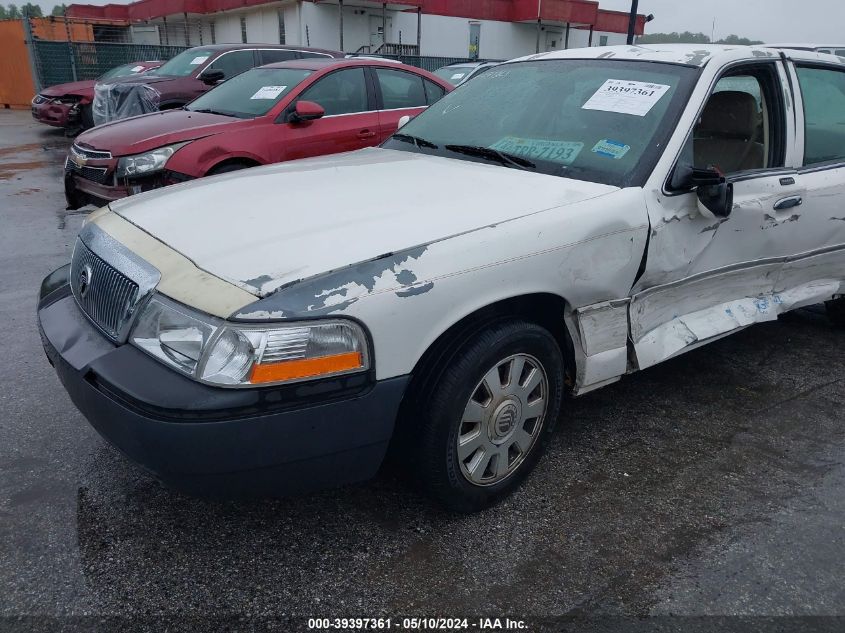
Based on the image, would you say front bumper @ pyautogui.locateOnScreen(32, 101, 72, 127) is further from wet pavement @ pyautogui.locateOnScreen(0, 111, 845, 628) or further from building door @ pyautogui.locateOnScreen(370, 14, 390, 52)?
building door @ pyautogui.locateOnScreen(370, 14, 390, 52)

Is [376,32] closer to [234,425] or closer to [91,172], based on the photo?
[91,172]

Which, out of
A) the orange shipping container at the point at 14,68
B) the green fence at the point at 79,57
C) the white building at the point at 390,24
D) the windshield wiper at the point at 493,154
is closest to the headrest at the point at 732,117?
the windshield wiper at the point at 493,154

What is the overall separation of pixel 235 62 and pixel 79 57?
1223 cm

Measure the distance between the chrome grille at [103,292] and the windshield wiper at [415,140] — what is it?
67.1 inches

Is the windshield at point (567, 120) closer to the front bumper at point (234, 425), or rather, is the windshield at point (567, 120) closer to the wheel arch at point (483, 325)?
the wheel arch at point (483, 325)

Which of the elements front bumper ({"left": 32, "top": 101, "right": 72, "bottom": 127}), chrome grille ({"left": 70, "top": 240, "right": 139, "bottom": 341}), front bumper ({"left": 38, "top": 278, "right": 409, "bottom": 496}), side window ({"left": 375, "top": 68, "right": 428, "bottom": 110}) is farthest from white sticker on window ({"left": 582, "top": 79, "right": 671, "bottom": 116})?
front bumper ({"left": 32, "top": 101, "right": 72, "bottom": 127})

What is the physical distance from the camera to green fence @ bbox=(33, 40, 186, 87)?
19391 millimetres

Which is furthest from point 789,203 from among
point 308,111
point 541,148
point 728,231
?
point 308,111

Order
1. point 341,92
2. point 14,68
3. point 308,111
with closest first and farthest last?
point 308,111, point 341,92, point 14,68

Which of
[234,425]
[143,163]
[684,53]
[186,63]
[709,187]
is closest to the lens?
[234,425]

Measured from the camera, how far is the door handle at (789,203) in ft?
11.1

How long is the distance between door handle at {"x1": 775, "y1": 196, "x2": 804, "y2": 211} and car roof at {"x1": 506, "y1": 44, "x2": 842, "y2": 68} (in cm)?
71

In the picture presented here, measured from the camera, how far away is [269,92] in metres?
6.43

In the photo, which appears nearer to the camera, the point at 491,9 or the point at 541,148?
the point at 541,148
